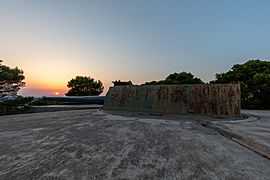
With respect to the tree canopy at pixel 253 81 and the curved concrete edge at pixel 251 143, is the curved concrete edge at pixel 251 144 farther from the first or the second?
the tree canopy at pixel 253 81

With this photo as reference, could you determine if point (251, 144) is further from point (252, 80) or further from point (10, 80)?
point (10, 80)

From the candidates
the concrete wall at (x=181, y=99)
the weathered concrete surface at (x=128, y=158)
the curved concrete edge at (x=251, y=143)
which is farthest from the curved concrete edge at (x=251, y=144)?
the concrete wall at (x=181, y=99)

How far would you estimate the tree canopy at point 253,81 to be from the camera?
1688 cm

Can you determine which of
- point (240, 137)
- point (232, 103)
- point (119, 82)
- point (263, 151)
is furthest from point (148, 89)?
point (263, 151)

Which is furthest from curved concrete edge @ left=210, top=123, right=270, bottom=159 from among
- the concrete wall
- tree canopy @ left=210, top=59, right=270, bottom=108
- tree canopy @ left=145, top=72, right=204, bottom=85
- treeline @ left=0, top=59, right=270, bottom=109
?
tree canopy @ left=145, top=72, right=204, bottom=85

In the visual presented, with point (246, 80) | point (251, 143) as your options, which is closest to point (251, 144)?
point (251, 143)

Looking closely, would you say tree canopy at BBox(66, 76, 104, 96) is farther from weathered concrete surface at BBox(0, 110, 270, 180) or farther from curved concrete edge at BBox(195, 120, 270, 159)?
curved concrete edge at BBox(195, 120, 270, 159)

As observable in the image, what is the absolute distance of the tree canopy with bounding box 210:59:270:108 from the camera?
16875 mm

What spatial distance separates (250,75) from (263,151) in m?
17.1

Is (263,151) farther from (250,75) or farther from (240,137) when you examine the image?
(250,75)

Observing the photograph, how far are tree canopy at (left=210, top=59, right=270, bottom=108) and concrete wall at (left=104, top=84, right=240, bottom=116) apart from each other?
7.63 m

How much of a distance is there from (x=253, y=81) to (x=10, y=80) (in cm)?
2354

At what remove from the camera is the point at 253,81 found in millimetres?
17438

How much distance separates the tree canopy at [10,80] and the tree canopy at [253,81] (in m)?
21.6
